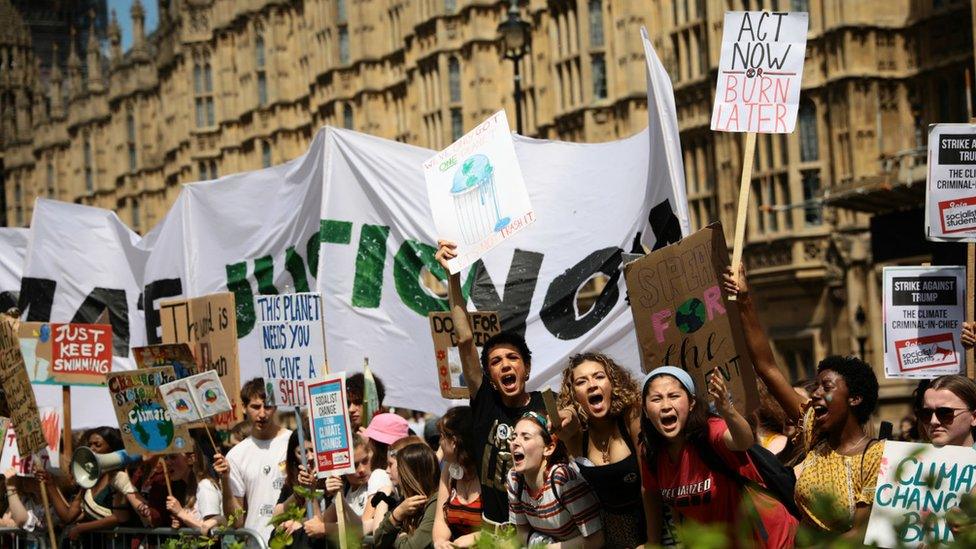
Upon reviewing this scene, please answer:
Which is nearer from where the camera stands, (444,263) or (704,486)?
(704,486)

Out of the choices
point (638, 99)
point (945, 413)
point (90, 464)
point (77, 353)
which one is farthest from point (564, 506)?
point (638, 99)

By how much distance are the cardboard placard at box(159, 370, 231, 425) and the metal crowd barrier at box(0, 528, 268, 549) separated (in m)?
0.65

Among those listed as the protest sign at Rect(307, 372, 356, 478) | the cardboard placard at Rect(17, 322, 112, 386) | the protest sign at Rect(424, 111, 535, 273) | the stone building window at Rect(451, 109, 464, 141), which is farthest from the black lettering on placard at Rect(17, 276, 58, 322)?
the stone building window at Rect(451, 109, 464, 141)

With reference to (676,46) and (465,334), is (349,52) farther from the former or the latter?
(465,334)

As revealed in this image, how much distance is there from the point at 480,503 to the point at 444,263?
41.9 inches

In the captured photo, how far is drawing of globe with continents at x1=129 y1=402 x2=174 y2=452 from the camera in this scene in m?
9.34

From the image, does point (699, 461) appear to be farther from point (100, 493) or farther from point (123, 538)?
point (100, 493)

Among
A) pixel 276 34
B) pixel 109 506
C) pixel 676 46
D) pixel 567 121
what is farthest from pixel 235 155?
pixel 109 506

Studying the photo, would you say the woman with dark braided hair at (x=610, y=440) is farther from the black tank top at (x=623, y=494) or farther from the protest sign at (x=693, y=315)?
the protest sign at (x=693, y=315)

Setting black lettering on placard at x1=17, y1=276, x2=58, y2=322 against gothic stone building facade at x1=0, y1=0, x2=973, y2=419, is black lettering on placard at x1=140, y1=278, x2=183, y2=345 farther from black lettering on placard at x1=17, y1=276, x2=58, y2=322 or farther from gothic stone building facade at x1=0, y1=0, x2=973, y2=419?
gothic stone building facade at x1=0, y1=0, x2=973, y2=419

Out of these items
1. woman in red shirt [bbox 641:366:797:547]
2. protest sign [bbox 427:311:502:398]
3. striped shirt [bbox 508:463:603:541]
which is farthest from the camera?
protest sign [bbox 427:311:502:398]

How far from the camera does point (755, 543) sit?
5.50 metres

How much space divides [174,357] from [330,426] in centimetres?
265

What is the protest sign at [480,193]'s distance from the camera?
7.21m
